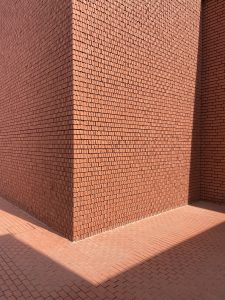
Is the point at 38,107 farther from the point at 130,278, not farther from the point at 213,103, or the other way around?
the point at 213,103

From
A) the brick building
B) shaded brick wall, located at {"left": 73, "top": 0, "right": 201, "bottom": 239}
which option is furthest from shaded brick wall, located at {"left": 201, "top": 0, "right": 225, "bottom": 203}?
shaded brick wall, located at {"left": 73, "top": 0, "right": 201, "bottom": 239}

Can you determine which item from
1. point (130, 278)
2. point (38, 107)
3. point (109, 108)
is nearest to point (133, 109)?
point (109, 108)

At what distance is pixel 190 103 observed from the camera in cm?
748

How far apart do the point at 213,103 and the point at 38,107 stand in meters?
4.51

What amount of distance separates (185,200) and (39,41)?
5.10 metres

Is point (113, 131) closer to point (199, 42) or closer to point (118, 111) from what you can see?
point (118, 111)

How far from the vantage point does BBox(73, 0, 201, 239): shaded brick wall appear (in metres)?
4.89

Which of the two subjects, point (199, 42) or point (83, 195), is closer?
point (83, 195)

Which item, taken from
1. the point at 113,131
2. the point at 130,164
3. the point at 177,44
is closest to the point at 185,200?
the point at 130,164

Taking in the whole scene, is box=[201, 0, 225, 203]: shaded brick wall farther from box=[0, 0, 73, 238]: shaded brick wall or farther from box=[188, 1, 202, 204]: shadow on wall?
box=[0, 0, 73, 238]: shaded brick wall

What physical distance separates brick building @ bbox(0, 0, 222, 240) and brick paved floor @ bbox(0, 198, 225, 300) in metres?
0.42

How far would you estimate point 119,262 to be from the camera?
405cm

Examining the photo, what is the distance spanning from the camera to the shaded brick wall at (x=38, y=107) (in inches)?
194

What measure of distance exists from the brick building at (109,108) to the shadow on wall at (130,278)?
3.47 feet
